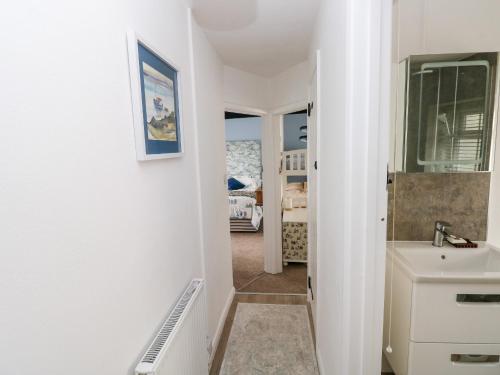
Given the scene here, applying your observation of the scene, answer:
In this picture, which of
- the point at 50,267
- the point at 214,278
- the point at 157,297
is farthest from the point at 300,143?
the point at 50,267

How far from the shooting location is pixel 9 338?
1.63 ft

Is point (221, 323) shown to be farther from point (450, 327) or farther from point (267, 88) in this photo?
point (267, 88)

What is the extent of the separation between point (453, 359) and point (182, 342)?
1.30 meters

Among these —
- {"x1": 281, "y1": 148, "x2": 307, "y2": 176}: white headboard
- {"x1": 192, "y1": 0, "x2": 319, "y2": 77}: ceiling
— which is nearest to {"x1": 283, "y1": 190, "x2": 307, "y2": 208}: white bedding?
{"x1": 281, "y1": 148, "x2": 307, "y2": 176}: white headboard

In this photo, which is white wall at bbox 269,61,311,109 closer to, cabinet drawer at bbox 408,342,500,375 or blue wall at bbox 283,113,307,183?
cabinet drawer at bbox 408,342,500,375

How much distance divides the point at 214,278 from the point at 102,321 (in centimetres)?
139

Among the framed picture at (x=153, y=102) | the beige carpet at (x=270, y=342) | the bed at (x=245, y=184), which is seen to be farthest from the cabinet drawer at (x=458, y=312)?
the bed at (x=245, y=184)

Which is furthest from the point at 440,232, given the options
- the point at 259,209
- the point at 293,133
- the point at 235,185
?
the point at 293,133

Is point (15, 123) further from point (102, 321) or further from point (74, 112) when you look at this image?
point (102, 321)

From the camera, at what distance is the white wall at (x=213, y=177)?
1.81 meters

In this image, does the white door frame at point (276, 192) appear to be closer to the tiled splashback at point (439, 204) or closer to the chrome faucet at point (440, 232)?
the tiled splashback at point (439, 204)

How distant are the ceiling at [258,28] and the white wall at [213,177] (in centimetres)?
11

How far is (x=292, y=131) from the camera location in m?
5.95

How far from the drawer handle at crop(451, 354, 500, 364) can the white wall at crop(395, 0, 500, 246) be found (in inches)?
39.1
